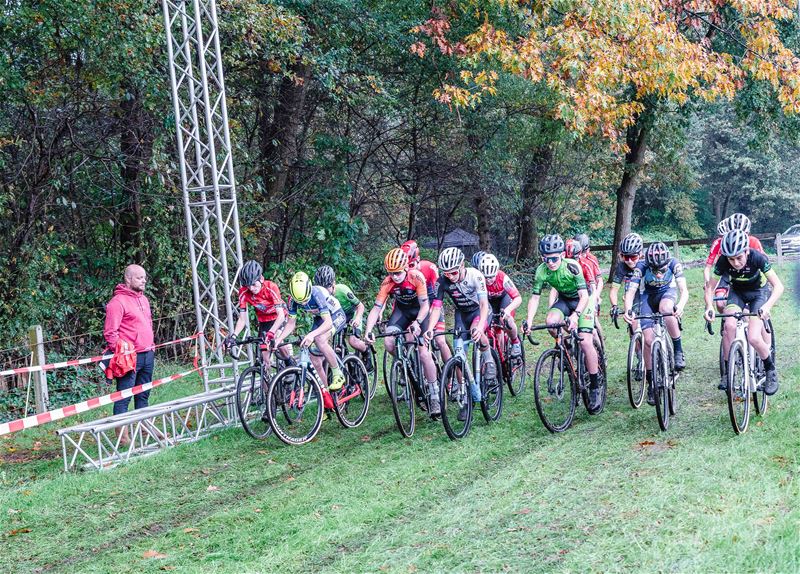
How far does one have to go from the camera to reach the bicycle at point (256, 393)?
9719 mm

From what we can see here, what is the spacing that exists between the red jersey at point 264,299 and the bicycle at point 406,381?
5.67ft

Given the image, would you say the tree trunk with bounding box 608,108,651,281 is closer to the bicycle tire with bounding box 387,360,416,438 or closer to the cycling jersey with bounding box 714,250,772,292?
the cycling jersey with bounding box 714,250,772,292

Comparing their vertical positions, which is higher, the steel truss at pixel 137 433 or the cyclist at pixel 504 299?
the cyclist at pixel 504 299

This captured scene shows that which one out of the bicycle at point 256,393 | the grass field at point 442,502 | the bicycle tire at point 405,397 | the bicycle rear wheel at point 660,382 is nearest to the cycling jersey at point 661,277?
the bicycle rear wheel at point 660,382

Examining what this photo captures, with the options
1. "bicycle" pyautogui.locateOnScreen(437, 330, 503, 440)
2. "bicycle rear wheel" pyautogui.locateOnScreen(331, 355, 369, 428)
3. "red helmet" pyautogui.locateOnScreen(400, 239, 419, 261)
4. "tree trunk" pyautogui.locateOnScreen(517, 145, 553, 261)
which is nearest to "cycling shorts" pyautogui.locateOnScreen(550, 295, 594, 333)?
"bicycle" pyautogui.locateOnScreen(437, 330, 503, 440)

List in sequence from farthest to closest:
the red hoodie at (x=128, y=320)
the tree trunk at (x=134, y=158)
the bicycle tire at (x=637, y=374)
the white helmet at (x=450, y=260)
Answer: the tree trunk at (x=134, y=158) → the red hoodie at (x=128, y=320) → the bicycle tire at (x=637, y=374) → the white helmet at (x=450, y=260)

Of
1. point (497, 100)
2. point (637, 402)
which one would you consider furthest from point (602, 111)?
point (637, 402)

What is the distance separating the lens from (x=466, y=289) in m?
9.62

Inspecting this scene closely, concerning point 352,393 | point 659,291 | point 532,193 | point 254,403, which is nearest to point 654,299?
point 659,291

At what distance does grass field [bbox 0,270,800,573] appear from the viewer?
18.3ft

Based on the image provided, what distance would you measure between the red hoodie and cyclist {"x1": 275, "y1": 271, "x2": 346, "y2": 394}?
1610mm

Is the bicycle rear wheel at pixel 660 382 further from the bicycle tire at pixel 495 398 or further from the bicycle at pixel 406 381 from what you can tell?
the bicycle at pixel 406 381

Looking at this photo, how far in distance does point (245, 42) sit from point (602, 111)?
7.08 metres

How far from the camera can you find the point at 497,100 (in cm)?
2097
